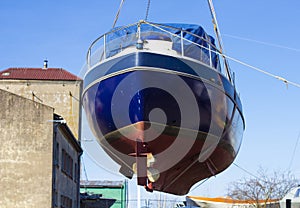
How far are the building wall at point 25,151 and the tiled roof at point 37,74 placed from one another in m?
10.3

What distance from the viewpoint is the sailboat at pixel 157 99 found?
10.8 metres

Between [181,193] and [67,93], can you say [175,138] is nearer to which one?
[181,193]

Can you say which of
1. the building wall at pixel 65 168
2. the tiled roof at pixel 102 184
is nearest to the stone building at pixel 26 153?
the building wall at pixel 65 168

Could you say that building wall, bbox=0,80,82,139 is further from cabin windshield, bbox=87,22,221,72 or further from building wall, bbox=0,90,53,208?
cabin windshield, bbox=87,22,221,72

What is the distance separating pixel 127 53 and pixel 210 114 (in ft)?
6.89

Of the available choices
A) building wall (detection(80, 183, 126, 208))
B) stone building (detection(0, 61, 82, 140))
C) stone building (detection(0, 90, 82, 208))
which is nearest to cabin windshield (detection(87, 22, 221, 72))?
stone building (detection(0, 90, 82, 208))

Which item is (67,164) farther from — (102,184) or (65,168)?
(102,184)

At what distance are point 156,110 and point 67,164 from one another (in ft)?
70.4

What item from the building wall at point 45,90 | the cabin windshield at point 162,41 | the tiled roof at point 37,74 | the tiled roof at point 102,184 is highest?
the tiled roof at point 37,74

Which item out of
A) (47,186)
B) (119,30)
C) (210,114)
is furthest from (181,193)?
(47,186)

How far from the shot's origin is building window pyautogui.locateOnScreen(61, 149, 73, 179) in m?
29.5

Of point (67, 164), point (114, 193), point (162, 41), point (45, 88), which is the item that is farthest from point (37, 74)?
point (162, 41)

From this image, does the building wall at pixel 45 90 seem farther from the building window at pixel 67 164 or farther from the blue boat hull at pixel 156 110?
the blue boat hull at pixel 156 110

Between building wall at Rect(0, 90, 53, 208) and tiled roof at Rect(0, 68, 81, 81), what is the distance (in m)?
10.3
